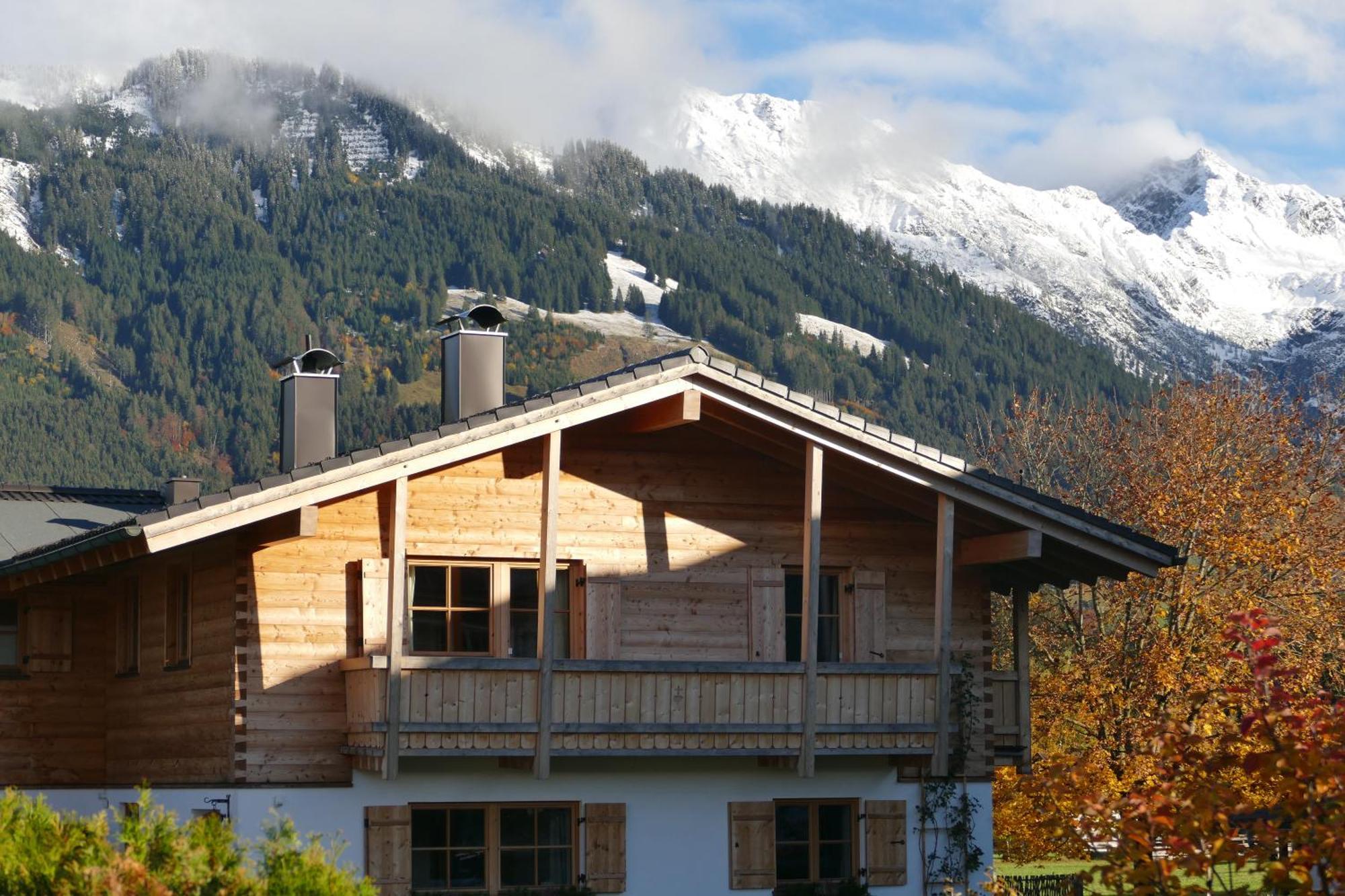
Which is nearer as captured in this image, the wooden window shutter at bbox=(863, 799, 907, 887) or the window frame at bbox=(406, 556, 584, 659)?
the window frame at bbox=(406, 556, 584, 659)

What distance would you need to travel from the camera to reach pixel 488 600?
70.0 feet

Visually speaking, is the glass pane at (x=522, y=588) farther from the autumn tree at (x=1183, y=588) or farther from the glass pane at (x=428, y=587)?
the autumn tree at (x=1183, y=588)

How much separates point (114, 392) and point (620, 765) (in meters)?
147

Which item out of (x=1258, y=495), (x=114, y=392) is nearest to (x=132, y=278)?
(x=114, y=392)

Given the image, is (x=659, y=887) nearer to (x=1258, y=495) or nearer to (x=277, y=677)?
(x=277, y=677)

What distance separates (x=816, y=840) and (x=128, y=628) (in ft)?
27.6

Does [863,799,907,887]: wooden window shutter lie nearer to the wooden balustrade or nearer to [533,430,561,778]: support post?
the wooden balustrade

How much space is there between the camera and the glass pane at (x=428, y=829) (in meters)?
20.7

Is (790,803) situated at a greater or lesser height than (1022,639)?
lesser

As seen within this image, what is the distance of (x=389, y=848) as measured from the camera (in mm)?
20234

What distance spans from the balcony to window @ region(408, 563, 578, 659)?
116 centimetres

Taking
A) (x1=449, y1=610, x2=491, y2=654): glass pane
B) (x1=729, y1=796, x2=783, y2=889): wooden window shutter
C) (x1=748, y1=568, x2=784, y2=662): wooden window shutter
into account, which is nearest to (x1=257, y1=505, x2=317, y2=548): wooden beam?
(x1=449, y1=610, x2=491, y2=654): glass pane

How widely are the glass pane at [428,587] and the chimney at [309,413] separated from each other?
2.69m

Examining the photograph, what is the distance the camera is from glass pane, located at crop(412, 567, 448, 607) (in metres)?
21.0
